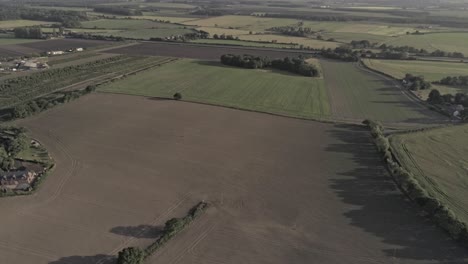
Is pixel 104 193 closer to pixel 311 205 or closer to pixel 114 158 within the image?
pixel 114 158

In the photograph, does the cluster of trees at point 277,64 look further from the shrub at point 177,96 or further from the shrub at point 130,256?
the shrub at point 130,256

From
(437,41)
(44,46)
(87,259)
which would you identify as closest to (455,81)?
(437,41)

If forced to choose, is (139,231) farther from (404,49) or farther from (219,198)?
(404,49)

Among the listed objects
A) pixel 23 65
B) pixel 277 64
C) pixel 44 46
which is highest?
pixel 277 64

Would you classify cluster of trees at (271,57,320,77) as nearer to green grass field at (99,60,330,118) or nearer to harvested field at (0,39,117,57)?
green grass field at (99,60,330,118)

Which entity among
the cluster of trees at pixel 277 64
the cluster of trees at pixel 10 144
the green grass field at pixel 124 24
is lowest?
the cluster of trees at pixel 10 144

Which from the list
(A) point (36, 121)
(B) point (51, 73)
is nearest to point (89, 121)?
(A) point (36, 121)

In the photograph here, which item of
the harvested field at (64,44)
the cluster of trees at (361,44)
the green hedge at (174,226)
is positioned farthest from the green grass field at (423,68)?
the harvested field at (64,44)
